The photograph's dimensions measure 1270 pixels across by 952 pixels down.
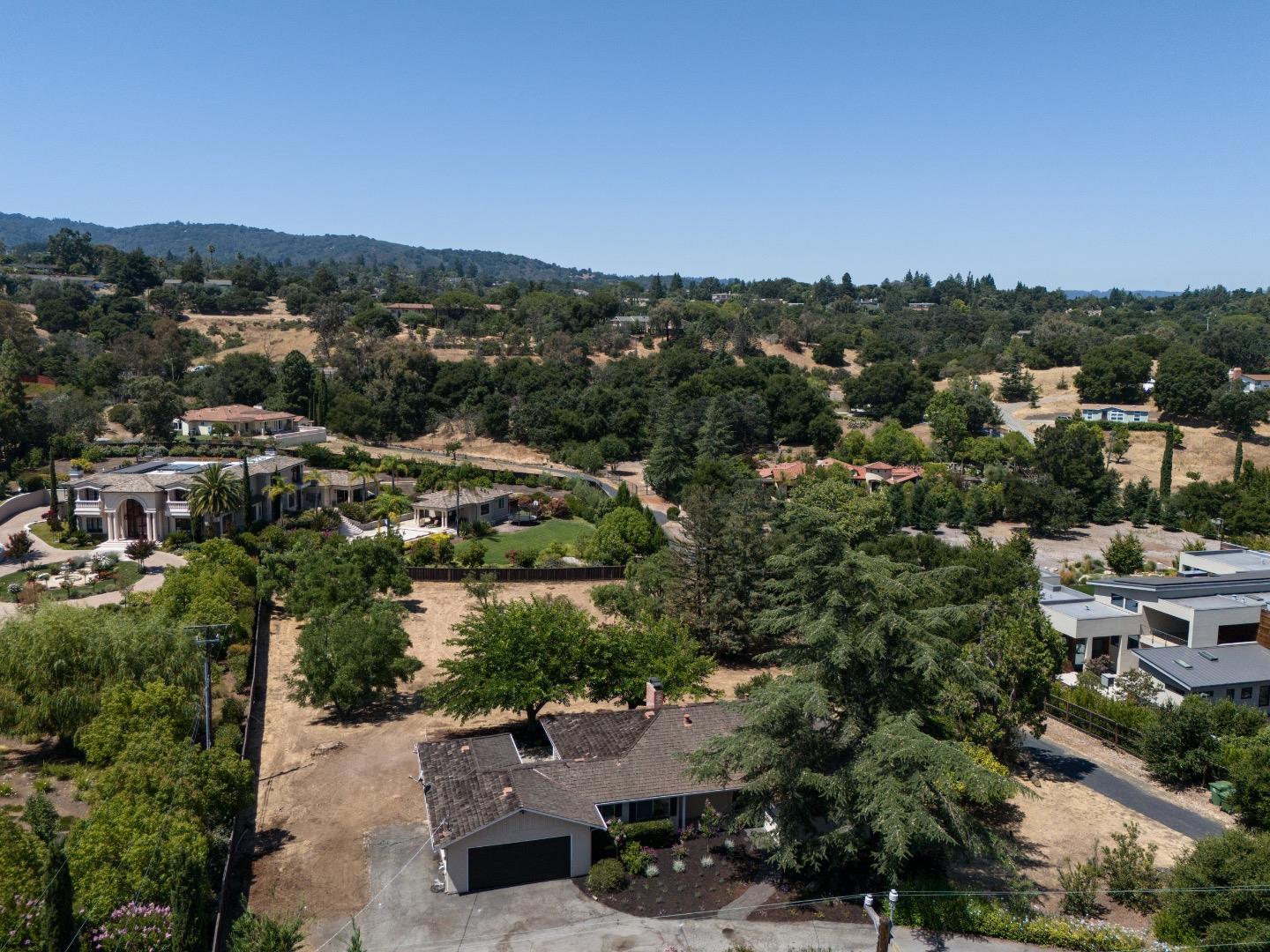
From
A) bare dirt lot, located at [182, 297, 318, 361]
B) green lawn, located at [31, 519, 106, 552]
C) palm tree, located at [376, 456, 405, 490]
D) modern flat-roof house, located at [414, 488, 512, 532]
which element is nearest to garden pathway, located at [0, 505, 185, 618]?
green lawn, located at [31, 519, 106, 552]

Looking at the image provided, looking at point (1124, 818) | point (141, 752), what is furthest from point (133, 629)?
point (1124, 818)

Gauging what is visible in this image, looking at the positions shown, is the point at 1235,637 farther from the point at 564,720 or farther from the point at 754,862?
the point at 564,720

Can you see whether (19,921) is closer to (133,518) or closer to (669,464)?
(133,518)

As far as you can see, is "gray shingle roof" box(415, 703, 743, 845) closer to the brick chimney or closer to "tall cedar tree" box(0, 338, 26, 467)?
the brick chimney

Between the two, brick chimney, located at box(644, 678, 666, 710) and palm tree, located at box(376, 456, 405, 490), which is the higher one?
brick chimney, located at box(644, 678, 666, 710)

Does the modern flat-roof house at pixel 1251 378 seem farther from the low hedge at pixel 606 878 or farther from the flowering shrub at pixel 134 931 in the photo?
the flowering shrub at pixel 134 931
